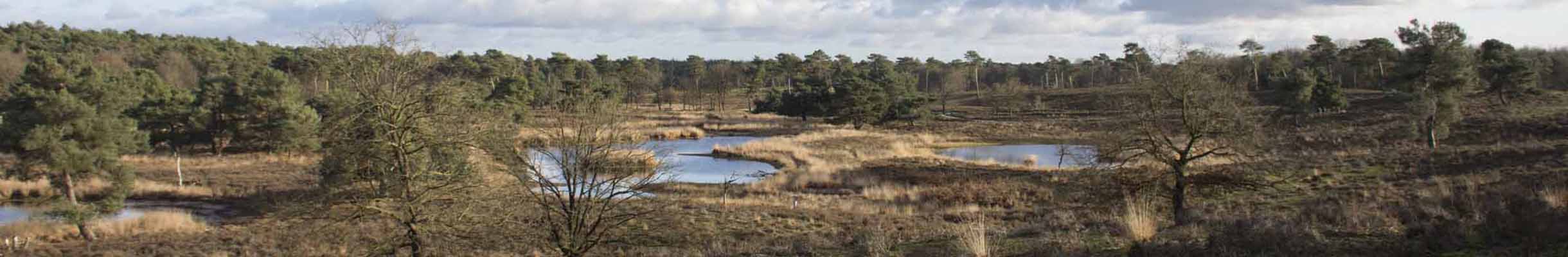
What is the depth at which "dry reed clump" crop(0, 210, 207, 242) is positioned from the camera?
70.8 feet

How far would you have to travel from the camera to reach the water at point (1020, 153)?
40812 mm

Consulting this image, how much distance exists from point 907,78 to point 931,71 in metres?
59.9

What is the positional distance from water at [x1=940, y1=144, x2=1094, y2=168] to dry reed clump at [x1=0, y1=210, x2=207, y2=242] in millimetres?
30620

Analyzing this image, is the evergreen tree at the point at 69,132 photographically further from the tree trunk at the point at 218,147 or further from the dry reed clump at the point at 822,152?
the dry reed clump at the point at 822,152

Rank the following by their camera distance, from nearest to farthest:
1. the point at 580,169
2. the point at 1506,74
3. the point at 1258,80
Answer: the point at 580,169 → the point at 1506,74 → the point at 1258,80

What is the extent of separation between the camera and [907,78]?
277 feet

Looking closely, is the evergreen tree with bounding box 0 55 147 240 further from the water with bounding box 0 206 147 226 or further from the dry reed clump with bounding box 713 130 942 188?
the dry reed clump with bounding box 713 130 942 188

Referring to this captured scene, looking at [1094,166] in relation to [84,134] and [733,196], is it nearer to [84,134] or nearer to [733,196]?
[733,196]

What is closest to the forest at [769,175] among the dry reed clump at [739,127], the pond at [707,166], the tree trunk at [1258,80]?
the pond at [707,166]

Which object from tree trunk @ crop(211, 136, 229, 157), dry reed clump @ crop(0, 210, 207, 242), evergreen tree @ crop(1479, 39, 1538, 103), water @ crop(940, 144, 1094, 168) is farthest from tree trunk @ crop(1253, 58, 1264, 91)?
dry reed clump @ crop(0, 210, 207, 242)

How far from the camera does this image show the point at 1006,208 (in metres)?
23.6

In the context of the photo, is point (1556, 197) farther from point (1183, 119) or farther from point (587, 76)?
point (587, 76)

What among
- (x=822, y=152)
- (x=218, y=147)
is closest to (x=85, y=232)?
(x=822, y=152)

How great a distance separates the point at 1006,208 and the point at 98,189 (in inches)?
1290
